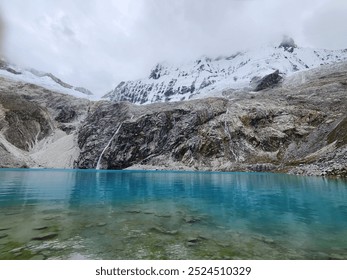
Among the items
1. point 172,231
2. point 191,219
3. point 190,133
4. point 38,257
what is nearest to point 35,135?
point 190,133

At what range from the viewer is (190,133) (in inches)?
5487

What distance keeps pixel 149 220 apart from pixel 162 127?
128 m

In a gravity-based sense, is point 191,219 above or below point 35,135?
below

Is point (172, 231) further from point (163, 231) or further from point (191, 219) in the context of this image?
point (191, 219)

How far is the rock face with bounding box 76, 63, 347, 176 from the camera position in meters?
121

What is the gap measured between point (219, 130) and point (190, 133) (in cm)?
1512

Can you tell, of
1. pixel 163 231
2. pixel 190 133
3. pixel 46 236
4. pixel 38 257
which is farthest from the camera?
pixel 190 133

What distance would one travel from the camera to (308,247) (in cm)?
1270

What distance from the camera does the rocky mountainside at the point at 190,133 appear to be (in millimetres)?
121000

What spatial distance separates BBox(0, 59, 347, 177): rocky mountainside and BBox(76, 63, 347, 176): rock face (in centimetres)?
43

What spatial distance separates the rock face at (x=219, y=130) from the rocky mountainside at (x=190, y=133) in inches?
16.8

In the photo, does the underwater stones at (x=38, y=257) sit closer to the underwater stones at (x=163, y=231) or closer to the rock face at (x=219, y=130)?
the underwater stones at (x=163, y=231)

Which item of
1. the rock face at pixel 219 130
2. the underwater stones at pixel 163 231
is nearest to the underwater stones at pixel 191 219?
the underwater stones at pixel 163 231

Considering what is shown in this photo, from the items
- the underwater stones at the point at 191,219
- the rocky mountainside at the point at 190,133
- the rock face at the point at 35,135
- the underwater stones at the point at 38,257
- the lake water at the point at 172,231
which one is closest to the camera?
the underwater stones at the point at 38,257
